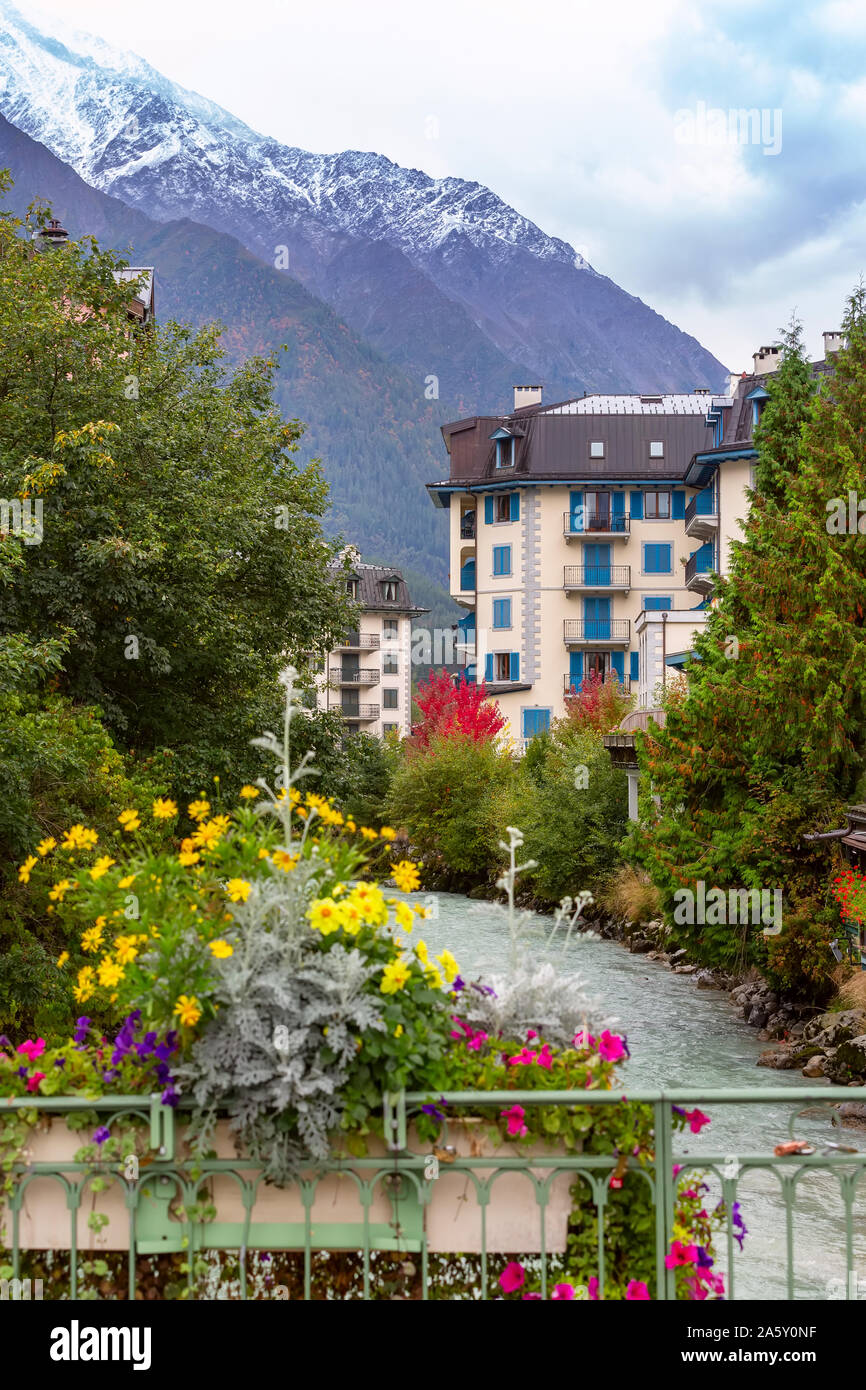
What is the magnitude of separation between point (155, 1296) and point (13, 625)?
15410mm

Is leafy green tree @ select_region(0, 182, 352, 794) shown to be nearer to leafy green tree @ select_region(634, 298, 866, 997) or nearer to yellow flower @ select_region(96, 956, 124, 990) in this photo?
leafy green tree @ select_region(634, 298, 866, 997)

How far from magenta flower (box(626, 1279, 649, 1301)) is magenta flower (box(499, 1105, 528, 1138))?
0.69m

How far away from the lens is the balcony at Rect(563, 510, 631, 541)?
5784cm

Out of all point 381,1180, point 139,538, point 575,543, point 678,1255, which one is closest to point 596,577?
point 575,543

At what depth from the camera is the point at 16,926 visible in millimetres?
14336

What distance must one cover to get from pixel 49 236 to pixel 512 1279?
103 ft

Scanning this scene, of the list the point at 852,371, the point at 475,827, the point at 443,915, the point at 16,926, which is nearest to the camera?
the point at 16,926

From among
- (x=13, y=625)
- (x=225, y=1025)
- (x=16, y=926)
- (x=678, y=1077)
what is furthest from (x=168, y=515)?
(x=225, y=1025)

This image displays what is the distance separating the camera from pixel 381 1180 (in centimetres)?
468

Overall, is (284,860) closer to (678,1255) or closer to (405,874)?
(405,874)

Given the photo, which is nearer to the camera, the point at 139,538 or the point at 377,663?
the point at 139,538

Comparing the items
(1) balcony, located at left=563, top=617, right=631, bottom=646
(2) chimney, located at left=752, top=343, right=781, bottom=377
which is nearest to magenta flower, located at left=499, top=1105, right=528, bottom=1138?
(2) chimney, located at left=752, top=343, right=781, bottom=377
